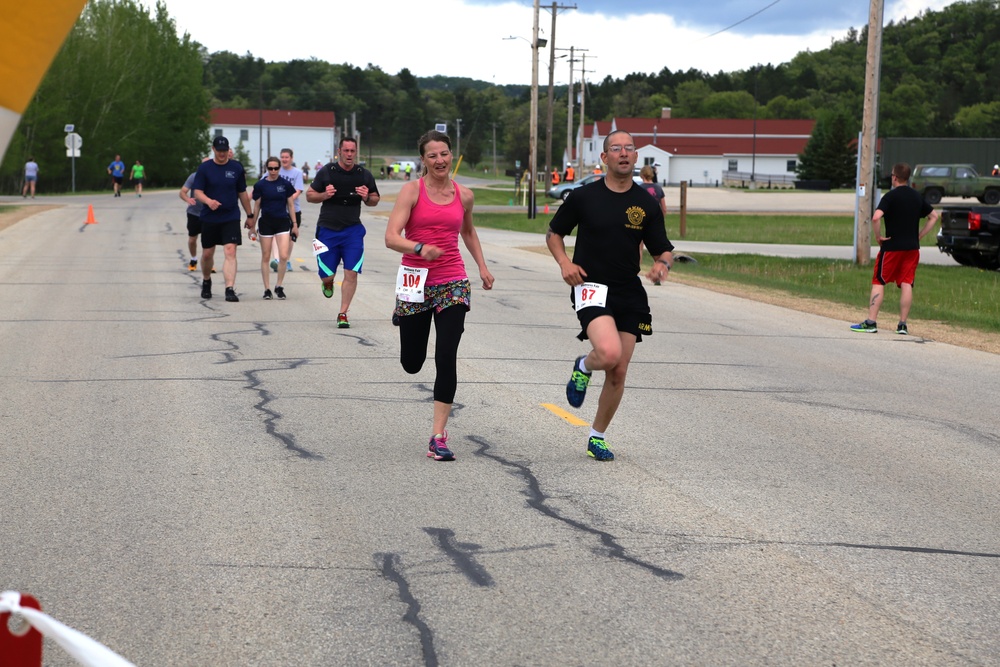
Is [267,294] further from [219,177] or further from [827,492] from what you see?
[827,492]

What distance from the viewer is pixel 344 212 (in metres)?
13.5

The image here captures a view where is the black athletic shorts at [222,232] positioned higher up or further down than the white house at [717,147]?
further down

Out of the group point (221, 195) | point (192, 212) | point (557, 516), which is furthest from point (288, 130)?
point (557, 516)

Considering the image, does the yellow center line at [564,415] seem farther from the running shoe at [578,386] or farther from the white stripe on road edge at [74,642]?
the white stripe on road edge at [74,642]

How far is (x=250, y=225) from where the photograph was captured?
16375 millimetres

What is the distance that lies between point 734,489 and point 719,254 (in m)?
21.6

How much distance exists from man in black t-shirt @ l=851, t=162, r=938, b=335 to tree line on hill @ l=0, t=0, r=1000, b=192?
55.8ft

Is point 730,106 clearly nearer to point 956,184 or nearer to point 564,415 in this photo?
point 956,184

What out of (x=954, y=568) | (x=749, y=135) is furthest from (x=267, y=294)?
(x=749, y=135)

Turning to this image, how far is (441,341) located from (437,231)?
675 millimetres

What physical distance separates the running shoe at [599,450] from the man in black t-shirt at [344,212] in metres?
6.39

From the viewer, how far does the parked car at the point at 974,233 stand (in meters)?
23.0

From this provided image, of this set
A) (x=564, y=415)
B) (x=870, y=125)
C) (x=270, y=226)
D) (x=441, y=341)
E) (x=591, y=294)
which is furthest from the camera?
(x=870, y=125)

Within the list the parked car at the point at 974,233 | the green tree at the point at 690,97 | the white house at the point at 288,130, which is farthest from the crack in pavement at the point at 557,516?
the green tree at the point at 690,97
